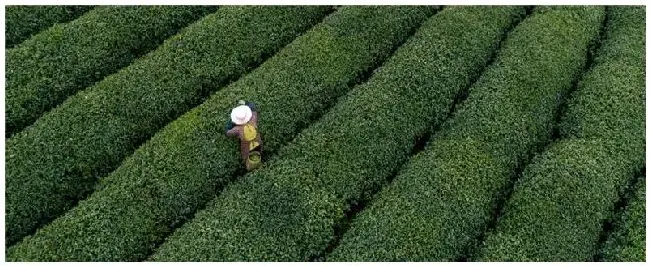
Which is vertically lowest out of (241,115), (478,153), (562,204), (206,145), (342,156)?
(562,204)

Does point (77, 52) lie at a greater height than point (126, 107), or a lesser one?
greater

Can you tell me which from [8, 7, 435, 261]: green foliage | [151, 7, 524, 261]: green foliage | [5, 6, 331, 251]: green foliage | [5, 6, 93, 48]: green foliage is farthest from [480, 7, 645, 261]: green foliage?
[5, 6, 93, 48]: green foliage

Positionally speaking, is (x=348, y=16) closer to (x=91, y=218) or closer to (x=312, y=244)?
(x=312, y=244)

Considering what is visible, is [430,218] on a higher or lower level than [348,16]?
lower

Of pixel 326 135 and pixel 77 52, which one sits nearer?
pixel 326 135

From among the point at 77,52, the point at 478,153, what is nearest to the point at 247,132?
the point at 478,153

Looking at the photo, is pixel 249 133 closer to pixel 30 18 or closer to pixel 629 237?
pixel 30 18
